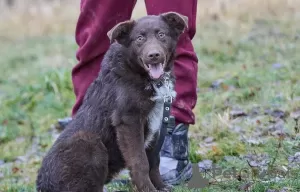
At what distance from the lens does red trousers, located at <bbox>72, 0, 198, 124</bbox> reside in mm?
4398

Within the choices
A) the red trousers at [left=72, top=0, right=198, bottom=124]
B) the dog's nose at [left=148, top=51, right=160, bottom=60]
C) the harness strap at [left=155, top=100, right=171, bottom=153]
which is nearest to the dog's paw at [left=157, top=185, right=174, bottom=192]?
the harness strap at [left=155, top=100, right=171, bottom=153]

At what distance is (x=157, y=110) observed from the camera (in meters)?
3.95

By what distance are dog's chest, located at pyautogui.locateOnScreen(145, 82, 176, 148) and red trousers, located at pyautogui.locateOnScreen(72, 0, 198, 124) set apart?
480mm

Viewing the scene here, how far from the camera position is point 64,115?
7.27m

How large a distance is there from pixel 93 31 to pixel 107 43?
0.14m

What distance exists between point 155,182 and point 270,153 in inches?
40.9

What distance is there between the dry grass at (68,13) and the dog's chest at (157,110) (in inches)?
247

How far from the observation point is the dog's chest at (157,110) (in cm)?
392

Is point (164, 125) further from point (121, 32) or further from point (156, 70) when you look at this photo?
point (121, 32)

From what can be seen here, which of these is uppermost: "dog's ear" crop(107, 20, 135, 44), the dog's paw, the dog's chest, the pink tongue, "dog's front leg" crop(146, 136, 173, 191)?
"dog's ear" crop(107, 20, 135, 44)

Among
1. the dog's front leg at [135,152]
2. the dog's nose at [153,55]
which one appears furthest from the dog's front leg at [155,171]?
the dog's nose at [153,55]

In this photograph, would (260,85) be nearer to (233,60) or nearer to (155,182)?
(233,60)

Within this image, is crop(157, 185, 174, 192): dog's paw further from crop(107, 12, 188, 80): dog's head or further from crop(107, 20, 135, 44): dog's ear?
crop(107, 20, 135, 44): dog's ear

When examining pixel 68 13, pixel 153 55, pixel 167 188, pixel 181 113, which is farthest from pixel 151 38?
pixel 68 13
